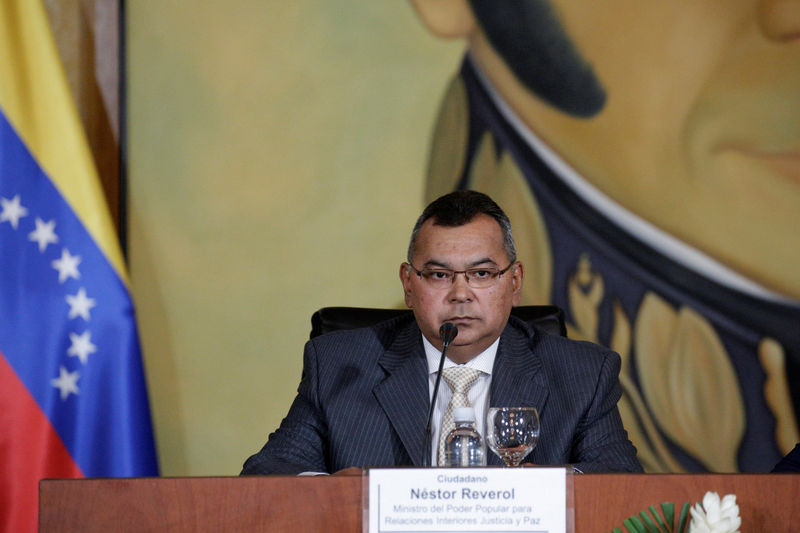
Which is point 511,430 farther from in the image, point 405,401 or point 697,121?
point 697,121

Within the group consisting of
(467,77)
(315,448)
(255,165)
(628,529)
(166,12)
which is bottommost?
(628,529)

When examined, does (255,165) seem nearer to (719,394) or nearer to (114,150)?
(114,150)

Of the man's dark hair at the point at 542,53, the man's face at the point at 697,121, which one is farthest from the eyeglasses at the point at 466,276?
the man's dark hair at the point at 542,53

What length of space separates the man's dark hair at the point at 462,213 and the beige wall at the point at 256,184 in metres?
1.13

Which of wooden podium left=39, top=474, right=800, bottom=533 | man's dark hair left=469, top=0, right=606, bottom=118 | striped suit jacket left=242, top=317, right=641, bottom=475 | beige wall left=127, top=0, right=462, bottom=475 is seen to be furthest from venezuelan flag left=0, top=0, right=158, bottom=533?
wooden podium left=39, top=474, right=800, bottom=533

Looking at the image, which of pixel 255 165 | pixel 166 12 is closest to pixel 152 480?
pixel 255 165

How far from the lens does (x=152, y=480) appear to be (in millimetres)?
1557

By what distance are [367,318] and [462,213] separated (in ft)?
1.56

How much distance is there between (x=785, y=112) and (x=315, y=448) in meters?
2.31

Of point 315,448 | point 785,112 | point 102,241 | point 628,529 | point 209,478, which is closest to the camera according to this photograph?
point 628,529

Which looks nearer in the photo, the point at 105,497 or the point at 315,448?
the point at 105,497

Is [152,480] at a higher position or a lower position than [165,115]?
lower

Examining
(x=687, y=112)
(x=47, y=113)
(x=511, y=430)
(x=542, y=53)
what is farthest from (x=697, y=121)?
(x=47, y=113)

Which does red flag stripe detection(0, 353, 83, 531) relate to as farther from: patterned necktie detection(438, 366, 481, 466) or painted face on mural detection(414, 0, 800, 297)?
painted face on mural detection(414, 0, 800, 297)
